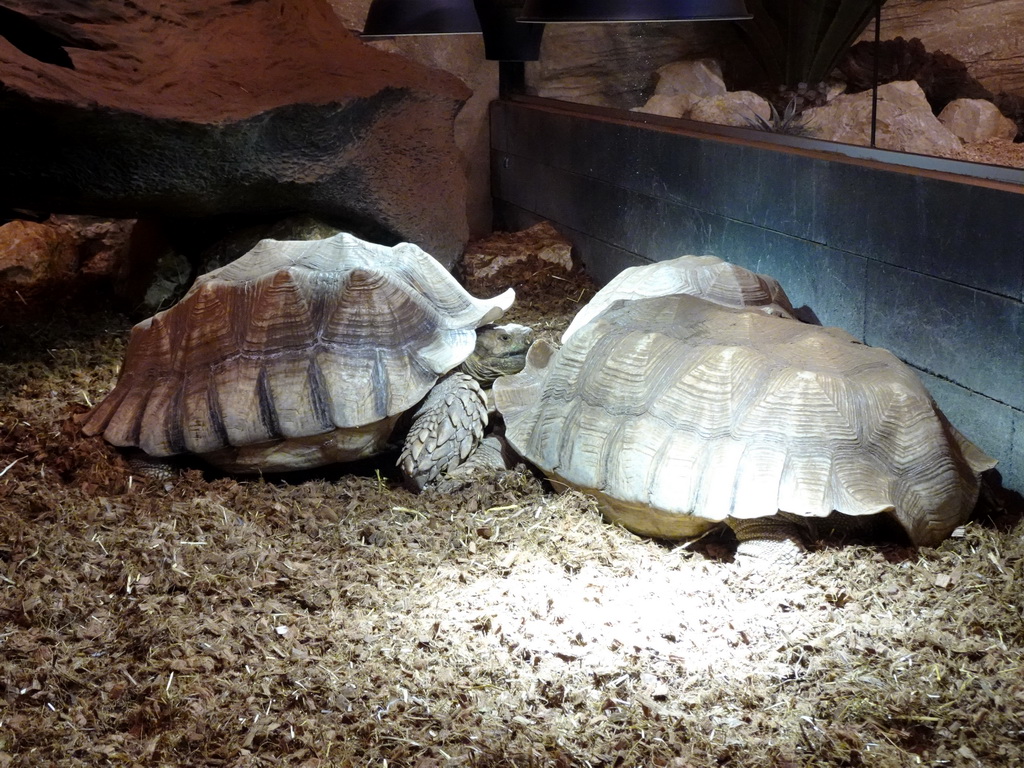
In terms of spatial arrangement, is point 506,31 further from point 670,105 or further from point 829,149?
point 829,149

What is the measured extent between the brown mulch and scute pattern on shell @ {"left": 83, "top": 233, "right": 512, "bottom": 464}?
375mm

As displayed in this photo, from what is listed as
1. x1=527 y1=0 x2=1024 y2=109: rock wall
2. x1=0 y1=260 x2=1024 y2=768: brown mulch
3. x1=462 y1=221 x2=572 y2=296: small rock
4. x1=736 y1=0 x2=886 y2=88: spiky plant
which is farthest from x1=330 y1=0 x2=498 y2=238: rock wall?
x1=0 y1=260 x2=1024 y2=768: brown mulch

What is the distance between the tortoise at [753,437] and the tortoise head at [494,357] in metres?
0.76

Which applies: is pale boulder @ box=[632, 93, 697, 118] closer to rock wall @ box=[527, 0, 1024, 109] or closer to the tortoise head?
rock wall @ box=[527, 0, 1024, 109]

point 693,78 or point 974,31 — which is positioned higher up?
point 974,31

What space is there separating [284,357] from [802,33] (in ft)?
9.90

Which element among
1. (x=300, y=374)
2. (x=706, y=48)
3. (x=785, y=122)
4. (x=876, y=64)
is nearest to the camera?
(x=300, y=374)

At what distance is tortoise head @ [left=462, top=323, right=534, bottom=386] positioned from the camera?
4621 millimetres

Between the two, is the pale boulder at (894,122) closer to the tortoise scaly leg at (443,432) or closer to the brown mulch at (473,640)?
the brown mulch at (473,640)

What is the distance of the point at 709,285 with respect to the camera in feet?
15.0

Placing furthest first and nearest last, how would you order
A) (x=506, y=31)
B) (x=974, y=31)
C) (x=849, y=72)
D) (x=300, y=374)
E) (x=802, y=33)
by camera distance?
(x=506, y=31) < (x=802, y=33) < (x=849, y=72) < (x=300, y=374) < (x=974, y=31)

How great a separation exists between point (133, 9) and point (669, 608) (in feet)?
15.5

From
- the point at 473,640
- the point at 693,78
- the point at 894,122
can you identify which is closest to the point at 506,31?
the point at 693,78

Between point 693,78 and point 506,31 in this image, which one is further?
point 506,31
